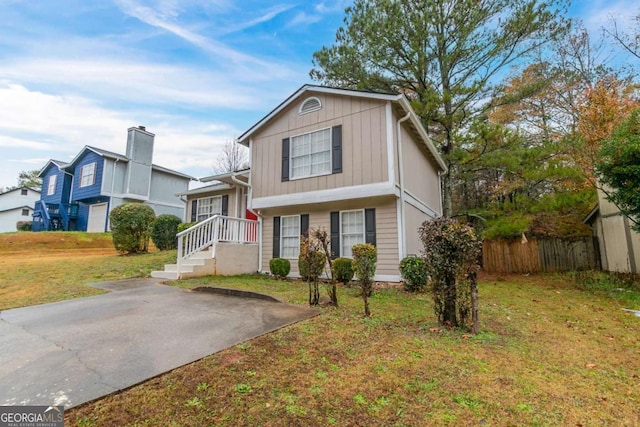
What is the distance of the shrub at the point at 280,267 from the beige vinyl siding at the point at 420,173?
4764 mm

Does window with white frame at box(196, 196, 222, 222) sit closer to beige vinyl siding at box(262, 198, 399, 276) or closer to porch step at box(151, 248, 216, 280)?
porch step at box(151, 248, 216, 280)

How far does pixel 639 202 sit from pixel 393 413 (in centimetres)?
851

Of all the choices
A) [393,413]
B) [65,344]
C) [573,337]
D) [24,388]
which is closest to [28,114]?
[65,344]

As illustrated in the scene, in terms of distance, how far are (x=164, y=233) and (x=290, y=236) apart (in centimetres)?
737

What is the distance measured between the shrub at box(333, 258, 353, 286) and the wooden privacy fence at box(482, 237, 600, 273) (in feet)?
25.7

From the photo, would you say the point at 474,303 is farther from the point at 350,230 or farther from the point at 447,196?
the point at 447,196

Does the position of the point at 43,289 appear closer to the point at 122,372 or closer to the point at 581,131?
the point at 122,372

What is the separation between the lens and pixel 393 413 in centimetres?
225

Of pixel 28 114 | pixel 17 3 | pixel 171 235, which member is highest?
pixel 17 3

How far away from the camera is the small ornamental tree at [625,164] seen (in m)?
6.79

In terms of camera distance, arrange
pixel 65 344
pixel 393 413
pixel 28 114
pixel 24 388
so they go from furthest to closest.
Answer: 1. pixel 28 114
2. pixel 65 344
3. pixel 24 388
4. pixel 393 413

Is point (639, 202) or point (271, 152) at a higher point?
point (271, 152)

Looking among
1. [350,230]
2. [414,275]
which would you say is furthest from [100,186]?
[414,275]

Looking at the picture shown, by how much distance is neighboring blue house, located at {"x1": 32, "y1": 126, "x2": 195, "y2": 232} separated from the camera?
66.7 feet
